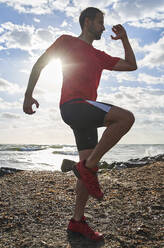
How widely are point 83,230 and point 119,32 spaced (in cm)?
260

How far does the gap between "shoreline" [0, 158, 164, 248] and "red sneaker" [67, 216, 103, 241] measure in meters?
0.07

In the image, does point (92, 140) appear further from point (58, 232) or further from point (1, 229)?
point (1, 229)

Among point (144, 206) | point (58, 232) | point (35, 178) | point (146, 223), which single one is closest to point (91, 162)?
point (58, 232)

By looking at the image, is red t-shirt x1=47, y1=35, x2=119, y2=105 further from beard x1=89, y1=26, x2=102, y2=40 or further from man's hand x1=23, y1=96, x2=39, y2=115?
man's hand x1=23, y1=96, x2=39, y2=115

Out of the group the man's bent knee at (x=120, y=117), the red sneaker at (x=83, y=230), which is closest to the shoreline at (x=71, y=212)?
the red sneaker at (x=83, y=230)

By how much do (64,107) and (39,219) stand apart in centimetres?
183

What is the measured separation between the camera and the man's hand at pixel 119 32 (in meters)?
3.21

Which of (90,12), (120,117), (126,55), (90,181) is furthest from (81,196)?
(90,12)

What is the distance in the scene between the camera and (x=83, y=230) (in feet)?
10.1

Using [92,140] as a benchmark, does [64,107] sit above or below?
above

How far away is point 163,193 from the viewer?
474 centimetres

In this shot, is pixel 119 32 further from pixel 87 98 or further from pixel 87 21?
pixel 87 98

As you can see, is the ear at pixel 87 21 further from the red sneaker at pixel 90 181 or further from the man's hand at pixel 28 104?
the red sneaker at pixel 90 181

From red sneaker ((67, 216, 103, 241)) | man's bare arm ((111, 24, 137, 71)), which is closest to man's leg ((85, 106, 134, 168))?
man's bare arm ((111, 24, 137, 71))
